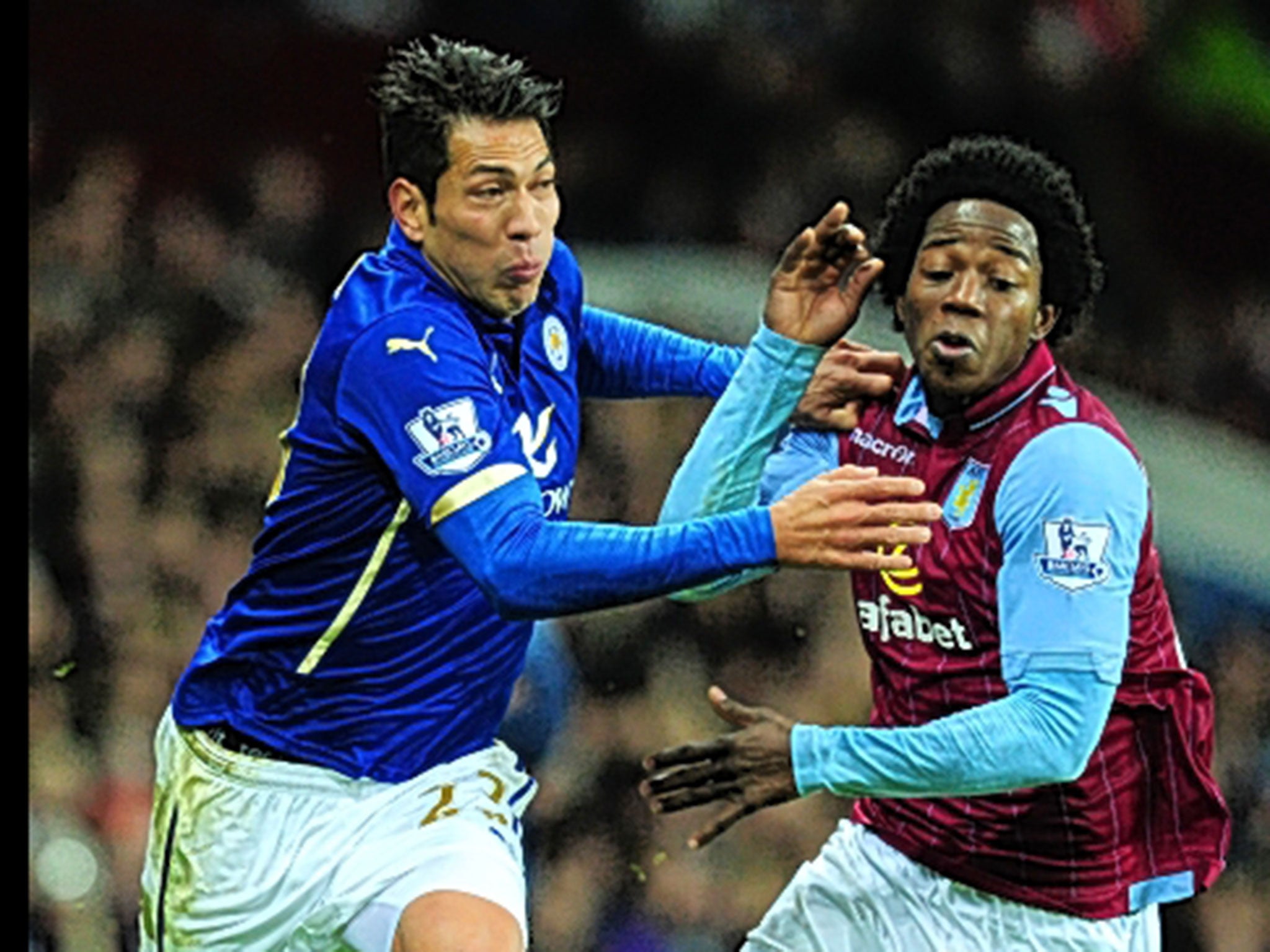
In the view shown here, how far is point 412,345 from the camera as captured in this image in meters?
2.90

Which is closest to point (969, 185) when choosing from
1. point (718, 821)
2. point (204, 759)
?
point (718, 821)

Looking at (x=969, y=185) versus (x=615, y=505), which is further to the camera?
(x=615, y=505)

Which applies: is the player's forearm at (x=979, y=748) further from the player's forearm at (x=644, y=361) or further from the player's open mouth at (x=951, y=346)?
the player's forearm at (x=644, y=361)

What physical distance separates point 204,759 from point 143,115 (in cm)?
239

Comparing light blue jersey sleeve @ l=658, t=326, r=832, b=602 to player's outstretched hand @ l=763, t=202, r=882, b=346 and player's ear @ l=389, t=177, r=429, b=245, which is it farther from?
player's ear @ l=389, t=177, r=429, b=245

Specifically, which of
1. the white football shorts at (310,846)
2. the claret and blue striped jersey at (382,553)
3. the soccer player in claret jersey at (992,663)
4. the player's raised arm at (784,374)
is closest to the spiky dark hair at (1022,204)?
the soccer player in claret jersey at (992,663)

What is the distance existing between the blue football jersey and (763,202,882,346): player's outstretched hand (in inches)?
15.6

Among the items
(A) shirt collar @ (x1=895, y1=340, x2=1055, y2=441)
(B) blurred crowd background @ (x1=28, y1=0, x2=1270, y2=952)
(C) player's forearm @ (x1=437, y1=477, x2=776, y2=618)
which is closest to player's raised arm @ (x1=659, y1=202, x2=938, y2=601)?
(A) shirt collar @ (x1=895, y1=340, x2=1055, y2=441)

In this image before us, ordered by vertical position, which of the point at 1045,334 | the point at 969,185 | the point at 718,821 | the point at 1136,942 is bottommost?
the point at 1136,942

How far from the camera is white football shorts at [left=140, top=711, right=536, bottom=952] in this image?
2961 mm

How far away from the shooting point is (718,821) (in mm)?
3078

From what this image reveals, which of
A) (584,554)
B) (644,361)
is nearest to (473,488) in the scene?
(584,554)

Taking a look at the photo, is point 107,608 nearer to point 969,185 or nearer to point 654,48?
point 654,48

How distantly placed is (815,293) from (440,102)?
71 centimetres
